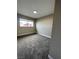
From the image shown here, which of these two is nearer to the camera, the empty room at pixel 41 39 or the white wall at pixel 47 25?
the empty room at pixel 41 39

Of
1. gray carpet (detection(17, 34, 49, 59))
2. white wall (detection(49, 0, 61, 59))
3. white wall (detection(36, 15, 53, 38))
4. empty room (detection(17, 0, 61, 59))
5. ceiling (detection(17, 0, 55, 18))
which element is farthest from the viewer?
white wall (detection(36, 15, 53, 38))

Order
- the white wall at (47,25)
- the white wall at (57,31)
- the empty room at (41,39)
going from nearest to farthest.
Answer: the white wall at (57,31) → the empty room at (41,39) → the white wall at (47,25)

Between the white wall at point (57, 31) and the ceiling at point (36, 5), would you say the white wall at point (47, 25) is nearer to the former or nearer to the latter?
the ceiling at point (36, 5)

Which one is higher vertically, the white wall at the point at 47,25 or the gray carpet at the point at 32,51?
the white wall at the point at 47,25

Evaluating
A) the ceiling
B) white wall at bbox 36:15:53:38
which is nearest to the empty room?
the ceiling

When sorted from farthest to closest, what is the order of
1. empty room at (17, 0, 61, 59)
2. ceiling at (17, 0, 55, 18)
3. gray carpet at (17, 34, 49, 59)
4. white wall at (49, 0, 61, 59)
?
ceiling at (17, 0, 55, 18)
gray carpet at (17, 34, 49, 59)
empty room at (17, 0, 61, 59)
white wall at (49, 0, 61, 59)

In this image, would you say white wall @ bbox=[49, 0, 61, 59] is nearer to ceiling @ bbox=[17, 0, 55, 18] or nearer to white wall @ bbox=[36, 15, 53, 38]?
ceiling @ bbox=[17, 0, 55, 18]

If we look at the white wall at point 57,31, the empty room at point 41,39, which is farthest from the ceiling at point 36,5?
the white wall at point 57,31

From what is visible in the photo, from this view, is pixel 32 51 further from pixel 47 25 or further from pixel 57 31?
pixel 47 25

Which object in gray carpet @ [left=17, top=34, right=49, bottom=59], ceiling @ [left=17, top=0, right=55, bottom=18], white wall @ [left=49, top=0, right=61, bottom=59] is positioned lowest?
gray carpet @ [left=17, top=34, right=49, bottom=59]

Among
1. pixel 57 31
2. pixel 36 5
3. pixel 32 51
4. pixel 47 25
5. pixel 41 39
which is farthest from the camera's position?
pixel 47 25

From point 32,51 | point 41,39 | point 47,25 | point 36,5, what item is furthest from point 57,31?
point 47,25
